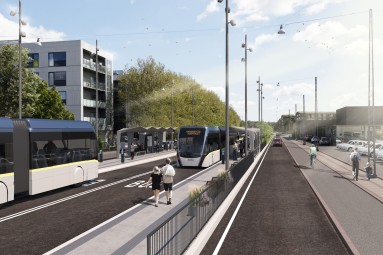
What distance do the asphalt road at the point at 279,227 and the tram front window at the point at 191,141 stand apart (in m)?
10.4

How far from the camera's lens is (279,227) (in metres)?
11.8

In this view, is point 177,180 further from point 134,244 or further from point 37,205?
point 134,244

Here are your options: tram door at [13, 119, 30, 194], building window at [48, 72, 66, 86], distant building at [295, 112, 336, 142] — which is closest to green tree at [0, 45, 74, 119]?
building window at [48, 72, 66, 86]

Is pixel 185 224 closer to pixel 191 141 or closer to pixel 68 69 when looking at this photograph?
pixel 191 141

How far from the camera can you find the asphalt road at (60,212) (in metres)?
10.7

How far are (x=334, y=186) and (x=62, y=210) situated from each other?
13.8m

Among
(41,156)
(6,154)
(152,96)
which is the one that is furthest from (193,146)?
(152,96)

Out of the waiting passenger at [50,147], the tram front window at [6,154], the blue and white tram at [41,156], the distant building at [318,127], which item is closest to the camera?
the tram front window at [6,154]

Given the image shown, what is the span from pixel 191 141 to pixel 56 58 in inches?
1594

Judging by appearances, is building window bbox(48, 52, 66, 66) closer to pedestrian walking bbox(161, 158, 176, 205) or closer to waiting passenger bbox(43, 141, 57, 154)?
waiting passenger bbox(43, 141, 57, 154)

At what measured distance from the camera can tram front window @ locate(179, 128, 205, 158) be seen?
1137 inches

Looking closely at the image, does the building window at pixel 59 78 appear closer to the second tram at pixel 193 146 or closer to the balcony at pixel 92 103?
the balcony at pixel 92 103

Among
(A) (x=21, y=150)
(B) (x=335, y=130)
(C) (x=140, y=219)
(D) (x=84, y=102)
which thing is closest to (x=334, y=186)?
(C) (x=140, y=219)

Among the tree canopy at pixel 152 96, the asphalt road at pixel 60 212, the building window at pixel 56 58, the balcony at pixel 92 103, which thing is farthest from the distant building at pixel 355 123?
the asphalt road at pixel 60 212
